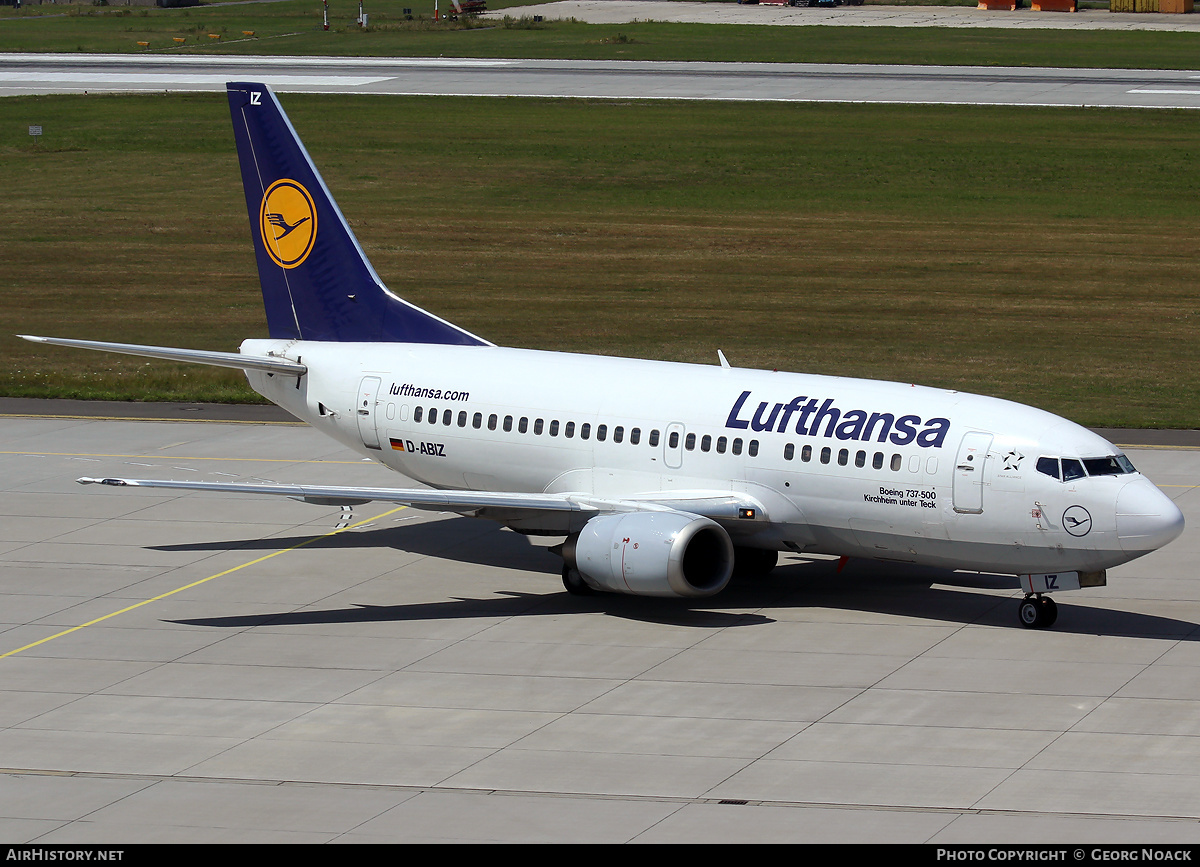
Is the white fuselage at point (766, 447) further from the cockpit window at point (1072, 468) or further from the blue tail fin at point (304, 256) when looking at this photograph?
the blue tail fin at point (304, 256)

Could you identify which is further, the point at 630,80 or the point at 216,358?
the point at 630,80

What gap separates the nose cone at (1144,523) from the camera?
2961cm

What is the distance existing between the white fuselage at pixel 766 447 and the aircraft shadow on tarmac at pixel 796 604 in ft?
4.11

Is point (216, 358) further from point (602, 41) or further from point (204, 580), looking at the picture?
point (602, 41)

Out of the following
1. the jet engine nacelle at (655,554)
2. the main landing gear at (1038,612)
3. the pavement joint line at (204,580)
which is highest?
the jet engine nacelle at (655,554)

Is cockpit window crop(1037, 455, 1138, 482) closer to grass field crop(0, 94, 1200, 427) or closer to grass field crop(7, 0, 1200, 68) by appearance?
grass field crop(0, 94, 1200, 427)

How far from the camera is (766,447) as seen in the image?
107 ft

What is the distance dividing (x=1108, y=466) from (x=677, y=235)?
162 feet

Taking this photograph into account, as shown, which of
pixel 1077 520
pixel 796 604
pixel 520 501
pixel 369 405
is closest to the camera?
pixel 1077 520

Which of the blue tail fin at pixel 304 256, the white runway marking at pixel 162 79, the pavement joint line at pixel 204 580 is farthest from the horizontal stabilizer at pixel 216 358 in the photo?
the white runway marking at pixel 162 79

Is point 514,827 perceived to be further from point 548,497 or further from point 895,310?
point 895,310

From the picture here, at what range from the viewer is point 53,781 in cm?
2428

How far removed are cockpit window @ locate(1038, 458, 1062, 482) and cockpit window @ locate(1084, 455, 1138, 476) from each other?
1.73 ft

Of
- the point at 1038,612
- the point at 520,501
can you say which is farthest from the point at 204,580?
the point at 1038,612
